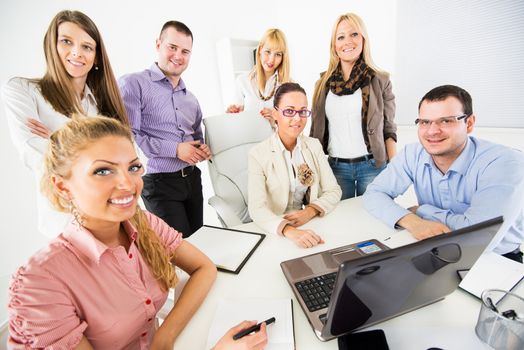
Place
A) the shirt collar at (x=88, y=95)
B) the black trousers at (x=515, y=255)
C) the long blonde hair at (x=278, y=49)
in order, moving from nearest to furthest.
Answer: the black trousers at (x=515, y=255), the shirt collar at (x=88, y=95), the long blonde hair at (x=278, y=49)

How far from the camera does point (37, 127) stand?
115 centimetres

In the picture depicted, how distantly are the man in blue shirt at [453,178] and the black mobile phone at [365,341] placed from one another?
0.54m

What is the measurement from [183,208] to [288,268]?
1.12m

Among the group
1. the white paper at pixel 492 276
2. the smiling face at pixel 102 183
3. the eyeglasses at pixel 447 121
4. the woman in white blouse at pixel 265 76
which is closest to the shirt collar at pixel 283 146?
the woman in white blouse at pixel 265 76

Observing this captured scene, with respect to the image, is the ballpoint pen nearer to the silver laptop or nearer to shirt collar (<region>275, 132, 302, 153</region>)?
the silver laptop

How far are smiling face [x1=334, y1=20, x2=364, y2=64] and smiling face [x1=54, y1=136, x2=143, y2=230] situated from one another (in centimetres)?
153

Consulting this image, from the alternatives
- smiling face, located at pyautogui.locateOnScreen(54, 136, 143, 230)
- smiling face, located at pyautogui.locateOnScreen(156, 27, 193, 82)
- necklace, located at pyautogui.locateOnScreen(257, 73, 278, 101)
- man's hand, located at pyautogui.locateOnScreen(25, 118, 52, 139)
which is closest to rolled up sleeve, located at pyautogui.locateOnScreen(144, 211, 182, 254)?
smiling face, located at pyautogui.locateOnScreen(54, 136, 143, 230)

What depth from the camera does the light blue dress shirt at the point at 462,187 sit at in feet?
3.26

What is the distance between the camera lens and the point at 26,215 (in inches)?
79.4

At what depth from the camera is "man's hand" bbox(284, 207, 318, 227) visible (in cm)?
125

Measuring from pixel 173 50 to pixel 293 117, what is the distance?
0.85 metres

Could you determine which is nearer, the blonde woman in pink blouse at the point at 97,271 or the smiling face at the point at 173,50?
the blonde woman in pink blouse at the point at 97,271

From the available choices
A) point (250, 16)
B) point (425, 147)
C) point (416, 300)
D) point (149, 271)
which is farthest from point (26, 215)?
point (250, 16)

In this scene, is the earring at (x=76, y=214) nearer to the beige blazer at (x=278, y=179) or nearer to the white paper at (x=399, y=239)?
the beige blazer at (x=278, y=179)
